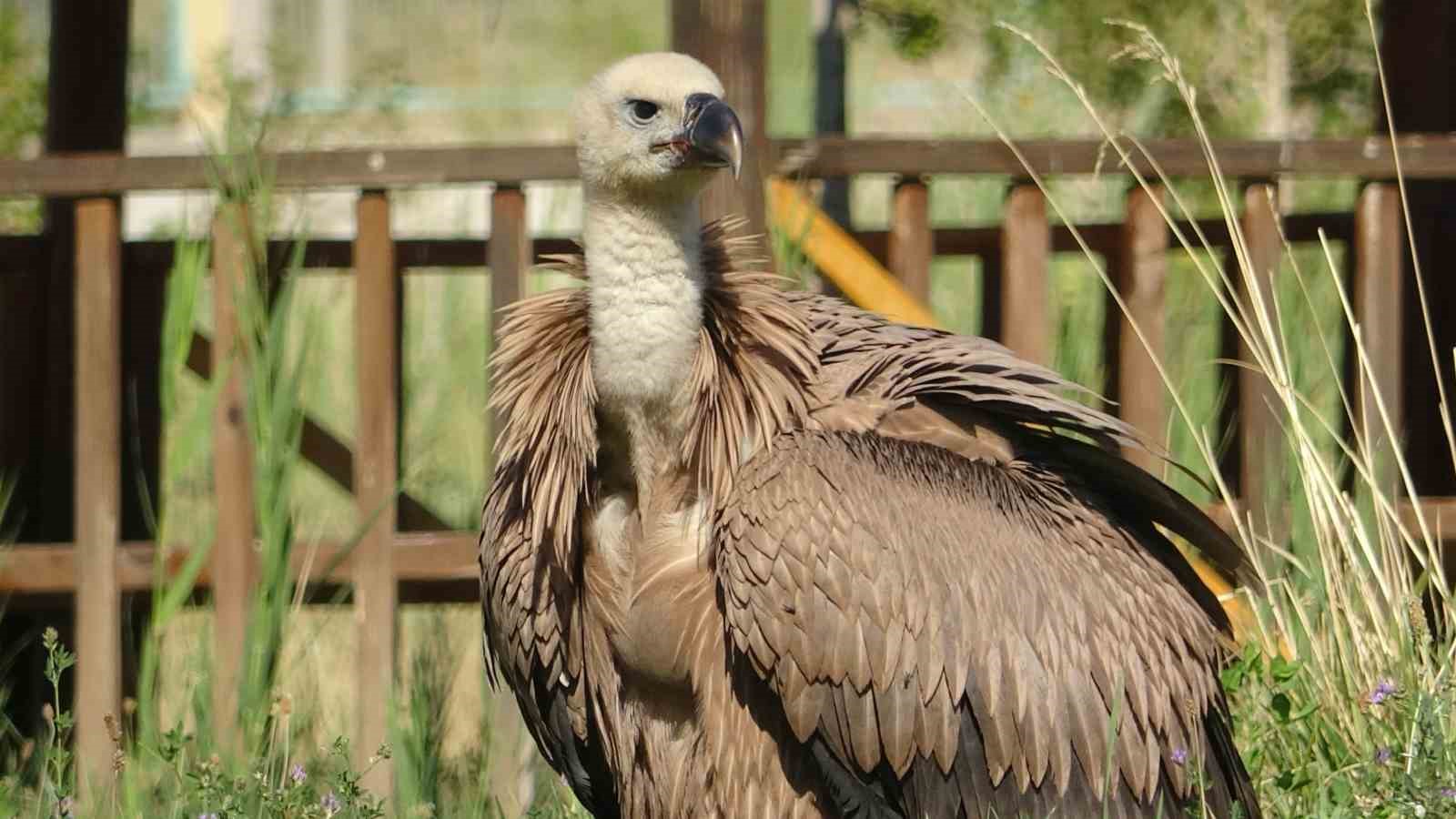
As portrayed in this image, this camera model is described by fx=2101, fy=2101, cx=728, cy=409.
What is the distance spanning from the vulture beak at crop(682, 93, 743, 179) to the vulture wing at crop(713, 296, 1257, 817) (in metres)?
0.51

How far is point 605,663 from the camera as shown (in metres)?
3.97

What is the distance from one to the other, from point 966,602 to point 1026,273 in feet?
5.96

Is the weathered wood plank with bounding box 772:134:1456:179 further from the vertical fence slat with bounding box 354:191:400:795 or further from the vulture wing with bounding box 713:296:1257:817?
the vulture wing with bounding box 713:296:1257:817

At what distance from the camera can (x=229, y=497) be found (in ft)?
17.3

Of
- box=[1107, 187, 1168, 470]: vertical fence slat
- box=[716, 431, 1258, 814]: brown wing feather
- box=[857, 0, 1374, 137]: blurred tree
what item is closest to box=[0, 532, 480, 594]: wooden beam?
box=[1107, 187, 1168, 470]: vertical fence slat

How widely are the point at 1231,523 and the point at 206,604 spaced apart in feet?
8.60

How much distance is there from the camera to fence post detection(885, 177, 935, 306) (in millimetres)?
5309

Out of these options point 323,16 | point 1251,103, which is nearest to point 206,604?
point 1251,103

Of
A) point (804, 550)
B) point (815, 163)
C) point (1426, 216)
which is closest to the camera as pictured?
point (804, 550)

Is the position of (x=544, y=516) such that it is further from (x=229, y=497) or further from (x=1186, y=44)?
(x=1186, y=44)

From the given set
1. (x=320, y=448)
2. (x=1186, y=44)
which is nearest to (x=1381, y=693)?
(x=320, y=448)

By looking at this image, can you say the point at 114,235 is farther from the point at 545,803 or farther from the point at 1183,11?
the point at 1183,11

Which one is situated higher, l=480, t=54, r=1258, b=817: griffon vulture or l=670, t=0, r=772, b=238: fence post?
l=670, t=0, r=772, b=238: fence post

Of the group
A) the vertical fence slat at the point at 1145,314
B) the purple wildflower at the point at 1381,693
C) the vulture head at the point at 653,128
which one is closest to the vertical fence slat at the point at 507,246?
the vulture head at the point at 653,128
